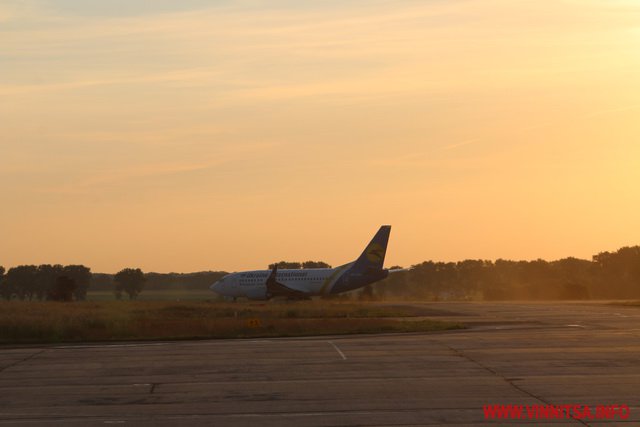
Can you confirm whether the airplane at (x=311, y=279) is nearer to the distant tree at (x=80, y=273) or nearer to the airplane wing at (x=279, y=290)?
the airplane wing at (x=279, y=290)

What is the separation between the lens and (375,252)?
81500 millimetres

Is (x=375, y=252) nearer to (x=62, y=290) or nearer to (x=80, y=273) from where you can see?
(x=62, y=290)

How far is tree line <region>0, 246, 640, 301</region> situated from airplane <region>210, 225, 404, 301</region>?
12.6 m

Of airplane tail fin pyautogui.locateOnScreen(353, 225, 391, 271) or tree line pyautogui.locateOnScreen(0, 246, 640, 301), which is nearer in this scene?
airplane tail fin pyautogui.locateOnScreen(353, 225, 391, 271)

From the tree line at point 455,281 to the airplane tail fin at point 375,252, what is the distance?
14.7 m

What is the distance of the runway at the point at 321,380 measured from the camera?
18219mm

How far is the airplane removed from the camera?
3211 inches

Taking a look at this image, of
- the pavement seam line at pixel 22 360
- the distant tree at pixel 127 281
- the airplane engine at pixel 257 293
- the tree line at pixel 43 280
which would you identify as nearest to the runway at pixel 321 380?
the pavement seam line at pixel 22 360

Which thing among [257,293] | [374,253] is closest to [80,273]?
[257,293]

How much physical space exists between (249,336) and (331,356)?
35.6ft

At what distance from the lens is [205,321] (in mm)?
47031

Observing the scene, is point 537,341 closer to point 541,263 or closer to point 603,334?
point 603,334

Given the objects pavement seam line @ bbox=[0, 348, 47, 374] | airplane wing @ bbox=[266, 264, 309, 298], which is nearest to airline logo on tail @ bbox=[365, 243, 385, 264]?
airplane wing @ bbox=[266, 264, 309, 298]

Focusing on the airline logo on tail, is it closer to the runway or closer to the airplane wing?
the airplane wing
